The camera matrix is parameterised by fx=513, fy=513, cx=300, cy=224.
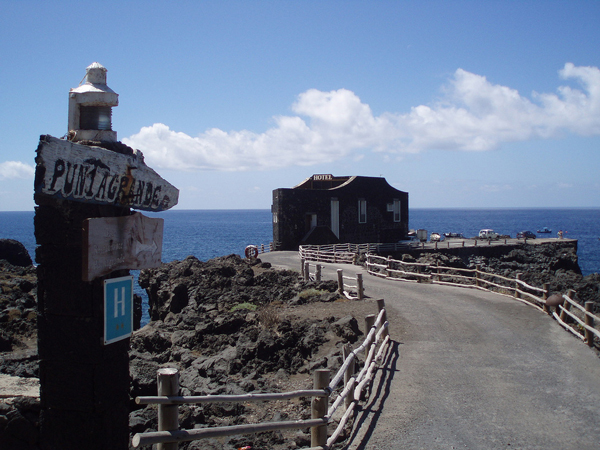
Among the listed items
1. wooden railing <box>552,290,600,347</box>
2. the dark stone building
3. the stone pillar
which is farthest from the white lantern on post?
the dark stone building

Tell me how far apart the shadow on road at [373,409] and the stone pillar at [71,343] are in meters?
3.65

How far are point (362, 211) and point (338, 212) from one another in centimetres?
272

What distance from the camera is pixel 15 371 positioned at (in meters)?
10.2

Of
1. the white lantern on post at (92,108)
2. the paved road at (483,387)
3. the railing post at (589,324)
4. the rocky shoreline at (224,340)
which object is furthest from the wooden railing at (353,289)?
the white lantern on post at (92,108)

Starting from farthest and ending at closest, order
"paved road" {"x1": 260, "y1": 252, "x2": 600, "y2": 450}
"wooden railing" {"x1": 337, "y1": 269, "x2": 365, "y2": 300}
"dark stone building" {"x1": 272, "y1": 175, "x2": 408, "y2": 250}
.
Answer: "dark stone building" {"x1": 272, "y1": 175, "x2": 408, "y2": 250} < "wooden railing" {"x1": 337, "y1": 269, "x2": 365, "y2": 300} < "paved road" {"x1": 260, "y1": 252, "x2": 600, "y2": 450}

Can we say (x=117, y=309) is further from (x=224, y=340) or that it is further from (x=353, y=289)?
(x=353, y=289)

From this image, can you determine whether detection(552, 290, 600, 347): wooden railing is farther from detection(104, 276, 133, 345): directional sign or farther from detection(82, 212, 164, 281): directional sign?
detection(104, 276, 133, 345): directional sign

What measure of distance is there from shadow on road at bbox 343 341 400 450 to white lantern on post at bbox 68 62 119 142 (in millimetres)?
4871

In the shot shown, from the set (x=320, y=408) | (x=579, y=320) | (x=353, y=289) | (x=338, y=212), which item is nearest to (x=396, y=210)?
(x=338, y=212)

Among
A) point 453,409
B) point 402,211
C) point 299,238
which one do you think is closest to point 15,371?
point 453,409

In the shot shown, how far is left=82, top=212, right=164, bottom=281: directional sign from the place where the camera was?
3.70m

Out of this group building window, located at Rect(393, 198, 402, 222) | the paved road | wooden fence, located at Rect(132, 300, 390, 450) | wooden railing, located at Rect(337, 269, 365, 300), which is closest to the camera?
wooden fence, located at Rect(132, 300, 390, 450)

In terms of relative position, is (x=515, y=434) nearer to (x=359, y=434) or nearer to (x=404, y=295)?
(x=359, y=434)

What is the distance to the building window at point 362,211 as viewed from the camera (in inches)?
1745
